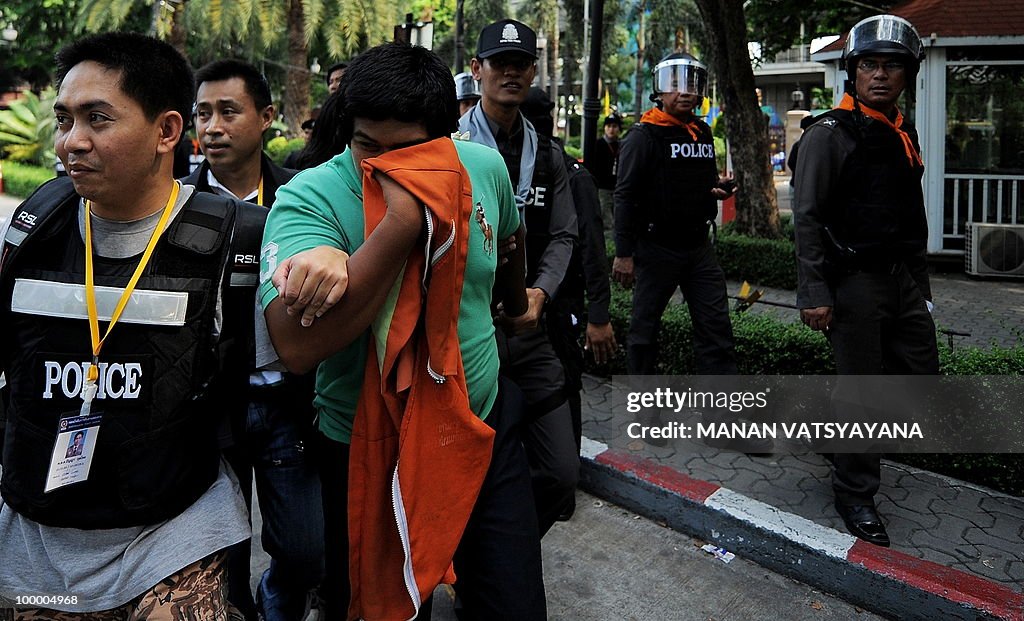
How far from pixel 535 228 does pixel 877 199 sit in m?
1.50

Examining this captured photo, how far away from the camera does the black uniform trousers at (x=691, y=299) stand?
4.82 meters

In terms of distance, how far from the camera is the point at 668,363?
5836 millimetres

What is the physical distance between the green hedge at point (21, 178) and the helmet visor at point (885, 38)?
848 inches

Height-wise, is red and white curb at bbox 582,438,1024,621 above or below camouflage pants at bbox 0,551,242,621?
below

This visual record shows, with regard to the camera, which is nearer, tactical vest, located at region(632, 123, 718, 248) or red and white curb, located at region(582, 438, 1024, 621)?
red and white curb, located at region(582, 438, 1024, 621)

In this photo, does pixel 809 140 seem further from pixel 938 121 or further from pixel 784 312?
pixel 938 121

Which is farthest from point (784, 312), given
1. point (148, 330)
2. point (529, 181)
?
point (148, 330)

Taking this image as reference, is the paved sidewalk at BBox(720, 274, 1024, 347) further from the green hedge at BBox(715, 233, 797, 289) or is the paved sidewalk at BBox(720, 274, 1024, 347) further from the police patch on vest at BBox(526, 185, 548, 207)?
the police patch on vest at BBox(526, 185, 548, 207)

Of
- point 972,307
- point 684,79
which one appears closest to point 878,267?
point 684,79

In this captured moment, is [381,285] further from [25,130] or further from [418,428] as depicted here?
[25,130]

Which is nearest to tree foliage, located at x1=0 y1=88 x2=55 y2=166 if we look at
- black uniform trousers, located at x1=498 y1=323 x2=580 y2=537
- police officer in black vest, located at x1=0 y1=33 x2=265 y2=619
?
black uniform trousers, located at x1=498 y1=323 x2=580 y2=537

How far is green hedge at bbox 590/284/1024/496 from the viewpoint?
4.29 meters

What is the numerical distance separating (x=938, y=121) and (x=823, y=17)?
3.43 metres

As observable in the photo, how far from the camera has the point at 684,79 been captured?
4.82m
